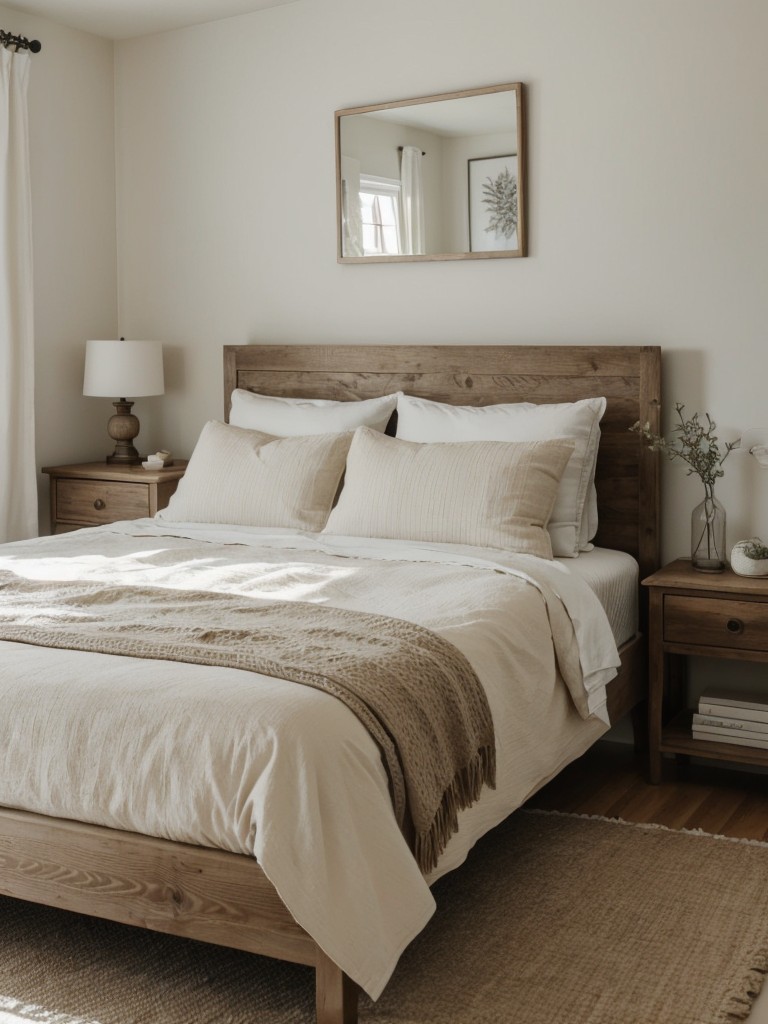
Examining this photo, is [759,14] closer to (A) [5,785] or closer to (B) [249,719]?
(B) [249,719]

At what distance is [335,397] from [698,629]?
1.59 m

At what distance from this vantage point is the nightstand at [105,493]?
13.7ft

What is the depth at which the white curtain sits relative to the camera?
4.09 meters

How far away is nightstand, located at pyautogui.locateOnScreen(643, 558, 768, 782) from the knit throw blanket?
3.37ft

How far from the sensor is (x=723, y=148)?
341 cm

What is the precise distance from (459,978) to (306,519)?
1.71m

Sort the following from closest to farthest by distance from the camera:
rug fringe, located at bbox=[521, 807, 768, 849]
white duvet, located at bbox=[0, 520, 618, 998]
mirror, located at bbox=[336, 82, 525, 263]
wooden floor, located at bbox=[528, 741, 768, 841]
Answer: white duvet, located at bbox=[0, 520, 618, 998], rug fringe, located at bbox=[521, 807, 768, 849], wooden floor, located at bbox=[528, 741, 768, 841], mirror, located at bbox=[336, 82, 525, 263]

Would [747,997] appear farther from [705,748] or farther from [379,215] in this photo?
[379,215]

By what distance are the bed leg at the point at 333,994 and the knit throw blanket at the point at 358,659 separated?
10.7 inches

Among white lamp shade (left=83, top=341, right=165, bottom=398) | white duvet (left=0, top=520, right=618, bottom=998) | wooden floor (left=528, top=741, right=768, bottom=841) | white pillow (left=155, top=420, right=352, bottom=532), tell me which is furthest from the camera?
white lamp shade (left=83, top=341, right=165, bottom=398)

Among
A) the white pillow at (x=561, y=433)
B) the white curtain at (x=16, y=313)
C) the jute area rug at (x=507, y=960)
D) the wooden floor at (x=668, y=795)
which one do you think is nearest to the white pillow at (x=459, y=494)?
the white pillow at (x=561, y=433)

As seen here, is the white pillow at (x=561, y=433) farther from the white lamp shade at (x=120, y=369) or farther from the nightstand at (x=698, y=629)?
the white lamp shade at (x=120, y=369)

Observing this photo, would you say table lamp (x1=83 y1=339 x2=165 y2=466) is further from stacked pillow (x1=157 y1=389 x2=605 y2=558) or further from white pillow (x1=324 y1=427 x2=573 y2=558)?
white pillow (x1=324 y1=427 x2=573 y2=558)

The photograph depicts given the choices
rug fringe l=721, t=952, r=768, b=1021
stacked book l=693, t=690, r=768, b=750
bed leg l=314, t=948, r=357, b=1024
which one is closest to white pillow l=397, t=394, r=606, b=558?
stacked book l=693, t=690, r=768, b=750
